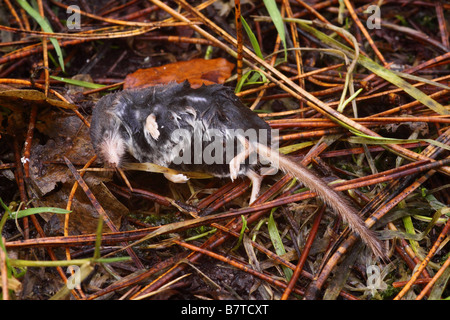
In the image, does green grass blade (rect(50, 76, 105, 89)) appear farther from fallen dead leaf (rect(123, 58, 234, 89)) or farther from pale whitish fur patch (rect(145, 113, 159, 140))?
pale whitish fur patch (rect(145, 113, 159, 140))

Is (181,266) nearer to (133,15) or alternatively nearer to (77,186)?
(77,186)

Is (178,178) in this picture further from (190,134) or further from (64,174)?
(64,174)

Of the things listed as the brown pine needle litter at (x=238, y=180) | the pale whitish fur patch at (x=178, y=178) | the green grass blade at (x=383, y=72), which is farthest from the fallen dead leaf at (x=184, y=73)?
the pale whitish fur patch at (x=178, y=178)

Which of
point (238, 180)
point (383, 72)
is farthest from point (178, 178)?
point (383, 72)

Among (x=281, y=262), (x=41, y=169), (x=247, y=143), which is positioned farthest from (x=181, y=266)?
(x=41, y=169)

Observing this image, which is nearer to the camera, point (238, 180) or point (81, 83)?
point (238, 180)

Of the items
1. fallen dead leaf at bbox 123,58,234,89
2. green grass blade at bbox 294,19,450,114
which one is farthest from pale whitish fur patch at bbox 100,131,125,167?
green grass blade at bbox 294,19,450,114
